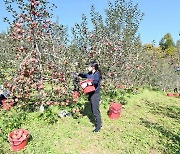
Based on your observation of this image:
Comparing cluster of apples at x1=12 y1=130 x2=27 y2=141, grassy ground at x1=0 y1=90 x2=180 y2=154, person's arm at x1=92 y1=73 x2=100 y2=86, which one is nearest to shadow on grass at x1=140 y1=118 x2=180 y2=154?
grassy ground at x1=0 y1=90 x2=180 y2=154

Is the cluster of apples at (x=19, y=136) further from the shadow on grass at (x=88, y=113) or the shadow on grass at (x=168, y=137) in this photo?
the shadow on grass at (x=168, y=137)

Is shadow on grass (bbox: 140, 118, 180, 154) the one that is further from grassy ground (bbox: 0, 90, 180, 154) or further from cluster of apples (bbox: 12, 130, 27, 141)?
cluster of apples (bbox: 12, 130, 27, 141)

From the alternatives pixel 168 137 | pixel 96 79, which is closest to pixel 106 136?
pixel 96 79

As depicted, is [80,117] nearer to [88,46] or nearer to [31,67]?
[31,67]

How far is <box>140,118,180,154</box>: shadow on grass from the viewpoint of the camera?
21.7ft

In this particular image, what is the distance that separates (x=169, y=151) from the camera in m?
6.50

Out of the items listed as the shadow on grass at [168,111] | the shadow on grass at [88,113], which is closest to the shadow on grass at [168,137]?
the shadow on grass at [168,111]

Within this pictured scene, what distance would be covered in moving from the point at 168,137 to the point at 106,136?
1942 mm

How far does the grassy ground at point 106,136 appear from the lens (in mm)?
6543

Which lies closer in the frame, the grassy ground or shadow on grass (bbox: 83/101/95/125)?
the grassy ground

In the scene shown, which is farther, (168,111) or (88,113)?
(168,111)

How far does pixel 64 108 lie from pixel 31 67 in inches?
91.1

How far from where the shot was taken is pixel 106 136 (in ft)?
24.3

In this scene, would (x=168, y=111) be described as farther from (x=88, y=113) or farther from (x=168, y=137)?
(x=88, y=113)
